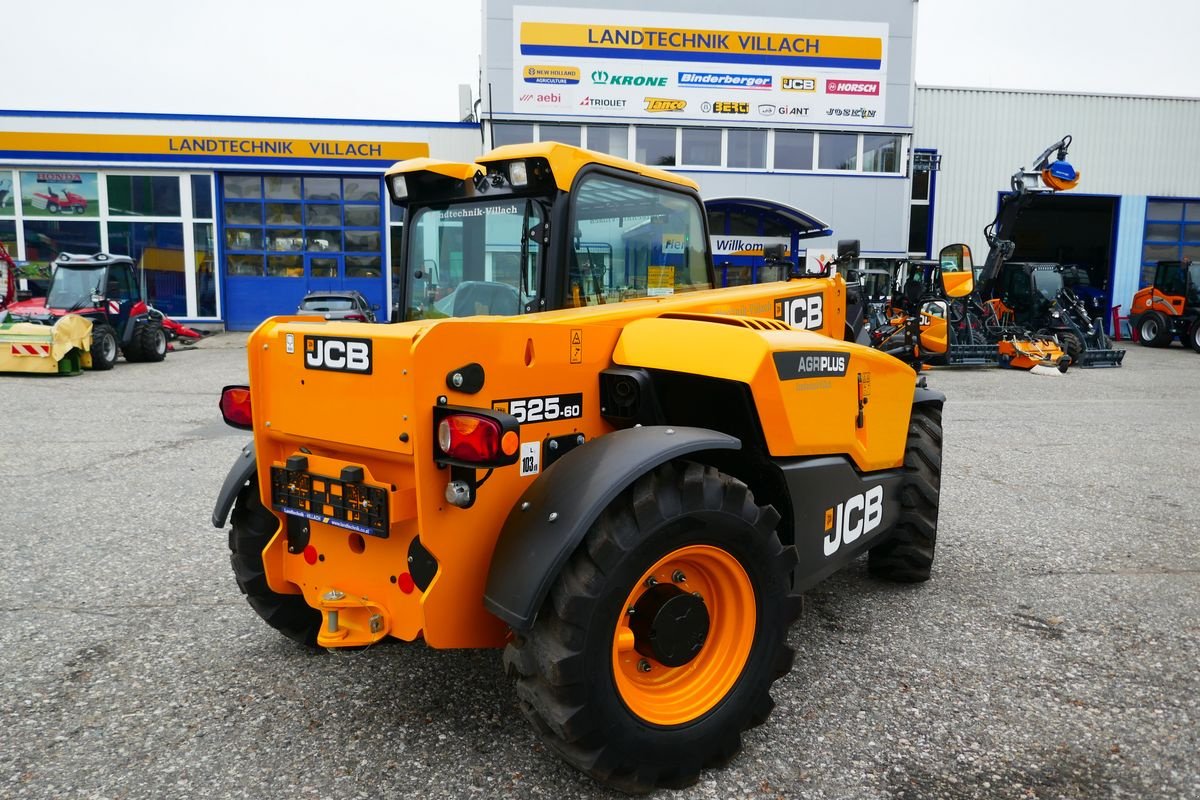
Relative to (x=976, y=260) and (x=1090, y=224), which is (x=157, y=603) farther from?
(x=1090, y=224)

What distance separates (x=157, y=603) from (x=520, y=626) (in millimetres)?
2669

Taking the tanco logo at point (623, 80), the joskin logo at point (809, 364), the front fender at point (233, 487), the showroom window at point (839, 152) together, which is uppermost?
the tanco logo at point (623, 80)

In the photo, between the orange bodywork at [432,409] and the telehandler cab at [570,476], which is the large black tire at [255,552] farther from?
the orange bodywork at [432,409]

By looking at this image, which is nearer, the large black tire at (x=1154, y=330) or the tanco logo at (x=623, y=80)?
the tanco logo at (x=623, y=80)

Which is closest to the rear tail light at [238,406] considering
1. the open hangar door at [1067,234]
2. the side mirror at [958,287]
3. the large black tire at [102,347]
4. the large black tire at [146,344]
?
the side mirror at [958,287]

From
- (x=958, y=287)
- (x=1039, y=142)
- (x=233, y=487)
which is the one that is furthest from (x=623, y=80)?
(x=233, y=487)

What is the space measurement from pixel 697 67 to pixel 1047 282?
1019 centimetres

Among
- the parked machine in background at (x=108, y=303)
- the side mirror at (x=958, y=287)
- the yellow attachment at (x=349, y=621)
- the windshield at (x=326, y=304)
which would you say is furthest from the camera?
the windshield at (x=326, y=304)

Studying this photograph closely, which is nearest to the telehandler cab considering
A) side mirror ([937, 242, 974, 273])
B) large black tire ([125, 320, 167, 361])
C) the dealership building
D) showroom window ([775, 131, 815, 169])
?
side mirror ([937, 242, 974, 273])

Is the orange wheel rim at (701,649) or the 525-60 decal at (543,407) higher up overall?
the 525-60 decal at (543,407)

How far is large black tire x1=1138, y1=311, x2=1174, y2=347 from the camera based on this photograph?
73.6ft

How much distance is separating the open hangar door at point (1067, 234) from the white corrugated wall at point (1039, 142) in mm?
2772

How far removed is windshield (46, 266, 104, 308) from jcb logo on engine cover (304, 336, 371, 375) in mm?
15287

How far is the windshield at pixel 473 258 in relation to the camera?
11.6 ft
